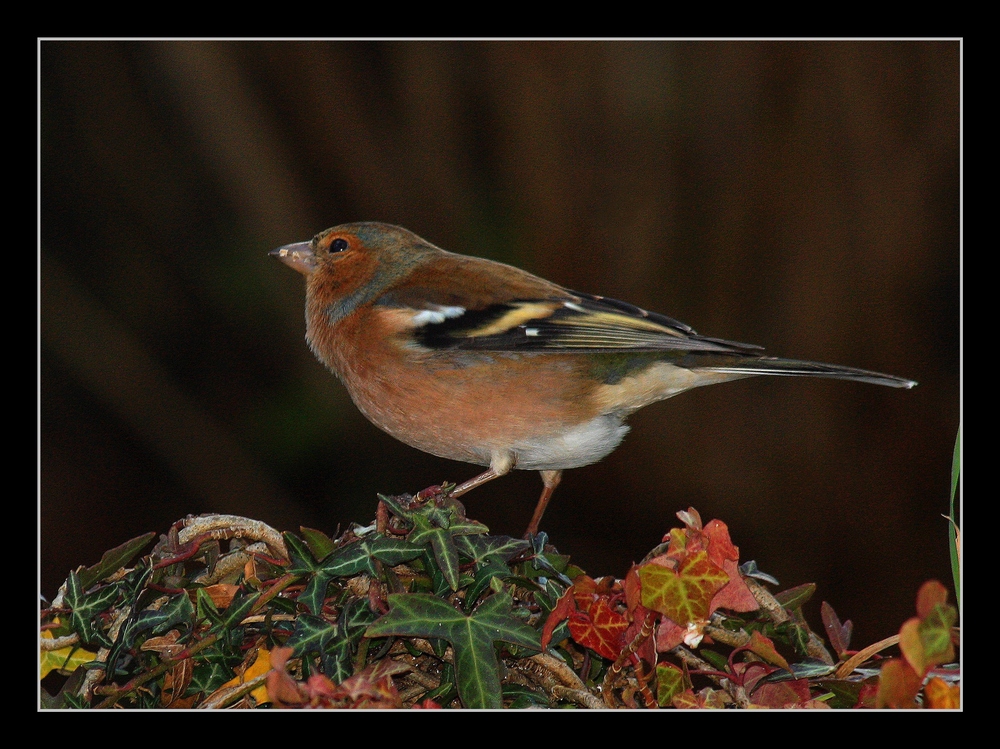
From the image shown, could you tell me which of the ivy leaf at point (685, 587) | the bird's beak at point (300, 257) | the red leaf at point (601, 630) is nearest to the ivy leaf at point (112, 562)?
the red leaf at point (601, 630)

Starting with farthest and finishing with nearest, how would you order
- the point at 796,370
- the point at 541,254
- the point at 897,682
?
the point at 541,254
the point at 796,370
the point at 897,682

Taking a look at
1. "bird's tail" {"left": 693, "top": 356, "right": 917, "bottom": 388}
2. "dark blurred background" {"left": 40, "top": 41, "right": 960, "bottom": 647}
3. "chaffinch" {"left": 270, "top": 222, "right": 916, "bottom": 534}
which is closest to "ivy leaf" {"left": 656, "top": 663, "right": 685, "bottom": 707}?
"bird's tail" {"left": 693, "top": 356, "right": 917, "bottom": 388}

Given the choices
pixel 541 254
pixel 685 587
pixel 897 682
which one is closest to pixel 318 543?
pixel 685 587

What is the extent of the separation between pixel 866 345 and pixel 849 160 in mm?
979

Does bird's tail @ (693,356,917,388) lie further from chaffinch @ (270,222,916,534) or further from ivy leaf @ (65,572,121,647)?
ivy leaf @ (65,572,121,647)

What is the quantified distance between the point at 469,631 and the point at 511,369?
137 centimetres

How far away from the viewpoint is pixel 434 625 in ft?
5.47

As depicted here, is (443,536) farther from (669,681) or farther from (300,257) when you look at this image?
(300,257)

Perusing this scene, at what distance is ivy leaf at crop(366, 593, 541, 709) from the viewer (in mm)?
1646

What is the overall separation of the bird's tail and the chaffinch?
2 centimetres

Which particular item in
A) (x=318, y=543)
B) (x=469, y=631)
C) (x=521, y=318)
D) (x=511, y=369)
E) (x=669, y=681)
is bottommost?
(x=669, y=681)

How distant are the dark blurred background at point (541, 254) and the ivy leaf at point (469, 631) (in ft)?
11.1

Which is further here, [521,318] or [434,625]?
[521,318]

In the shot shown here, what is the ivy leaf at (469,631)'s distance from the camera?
1646mm
